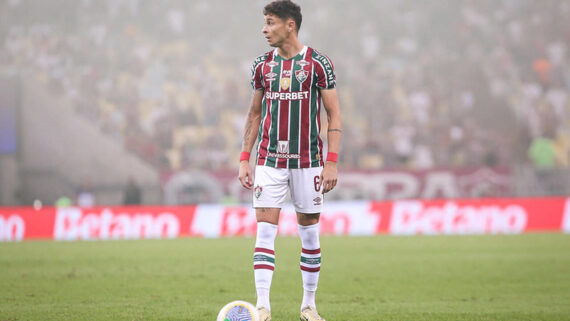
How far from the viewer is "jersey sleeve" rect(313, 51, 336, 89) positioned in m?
5.44

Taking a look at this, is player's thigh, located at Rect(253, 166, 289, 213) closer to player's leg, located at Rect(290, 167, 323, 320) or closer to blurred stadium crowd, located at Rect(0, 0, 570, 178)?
player's leg, located at Rect(290, 167, 323, 320)

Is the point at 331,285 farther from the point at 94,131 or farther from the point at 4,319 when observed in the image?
the point at 94,131

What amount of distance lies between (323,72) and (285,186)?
3.20ft

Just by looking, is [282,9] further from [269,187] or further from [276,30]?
[269,187]

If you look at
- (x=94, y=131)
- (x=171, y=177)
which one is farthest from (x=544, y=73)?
(x=94, y=131)

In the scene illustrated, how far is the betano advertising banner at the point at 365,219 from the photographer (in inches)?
798

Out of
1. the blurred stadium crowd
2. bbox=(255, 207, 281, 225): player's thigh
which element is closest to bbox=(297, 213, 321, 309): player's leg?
bbox=(255, 207, 281, 225): player's thigh

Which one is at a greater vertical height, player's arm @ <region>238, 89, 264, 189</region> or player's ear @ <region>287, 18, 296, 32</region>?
player's ear @ <region>287, 18, 296, 32</region>

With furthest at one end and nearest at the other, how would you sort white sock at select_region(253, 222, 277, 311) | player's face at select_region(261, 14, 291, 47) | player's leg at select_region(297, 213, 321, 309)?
player's leg at select_region(297, 213, 321, 309) < player's face at select_region(261, 14, 291, 47) < white sock at select_region(253, 222, 277, 311)

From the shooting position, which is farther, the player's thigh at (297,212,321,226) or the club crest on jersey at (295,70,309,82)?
the player's thigh at (297,212,321,226)

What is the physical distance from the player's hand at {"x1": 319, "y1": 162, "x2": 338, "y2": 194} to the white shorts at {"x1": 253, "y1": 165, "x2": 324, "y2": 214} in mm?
79

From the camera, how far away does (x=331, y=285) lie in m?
8.50

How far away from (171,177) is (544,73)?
17370 millimetres

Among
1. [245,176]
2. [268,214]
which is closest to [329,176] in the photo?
[268,214]
